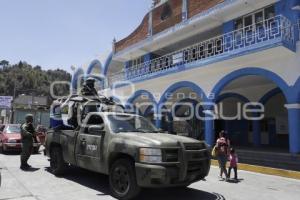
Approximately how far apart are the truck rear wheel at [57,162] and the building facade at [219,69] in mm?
7993

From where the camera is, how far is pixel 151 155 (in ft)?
21.0

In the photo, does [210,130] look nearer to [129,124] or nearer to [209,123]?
[209,123]

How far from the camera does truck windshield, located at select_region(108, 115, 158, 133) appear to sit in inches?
304

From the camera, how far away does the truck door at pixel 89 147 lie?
7.65 metres

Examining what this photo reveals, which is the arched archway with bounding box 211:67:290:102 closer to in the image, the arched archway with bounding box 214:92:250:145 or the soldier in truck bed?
the arched archway with bounding box 214:92:250:145

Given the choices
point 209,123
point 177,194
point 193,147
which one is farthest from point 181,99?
point 193,147

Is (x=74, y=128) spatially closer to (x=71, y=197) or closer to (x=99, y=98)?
(x=99, y=98)

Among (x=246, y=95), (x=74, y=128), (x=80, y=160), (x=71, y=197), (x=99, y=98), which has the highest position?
(x=246, y=95)

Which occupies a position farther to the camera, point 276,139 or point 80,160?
point 276,139

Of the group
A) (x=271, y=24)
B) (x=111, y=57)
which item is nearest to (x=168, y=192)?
(x=271, y=24)

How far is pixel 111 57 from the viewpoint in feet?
84.8

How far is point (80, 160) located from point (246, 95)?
13.0 m

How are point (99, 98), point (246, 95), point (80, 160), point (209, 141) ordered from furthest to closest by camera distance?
1. point (246, 95)
2. point (209, 141)
3. point (99, 98)
4. point (80, 160)

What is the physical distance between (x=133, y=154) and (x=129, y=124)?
1533 mm
